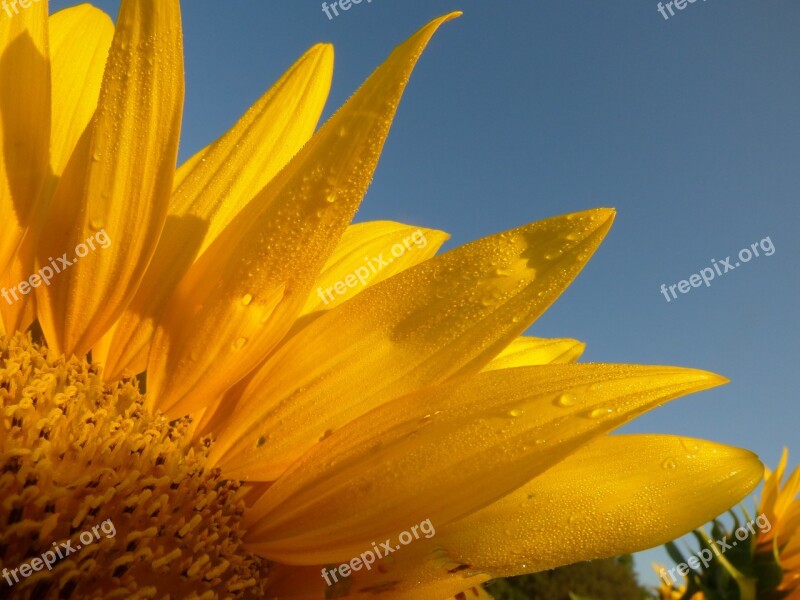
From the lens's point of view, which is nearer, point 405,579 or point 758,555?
point 405,579

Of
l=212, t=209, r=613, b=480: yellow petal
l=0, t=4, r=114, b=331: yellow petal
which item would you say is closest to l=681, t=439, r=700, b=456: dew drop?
l=212, t=209, r=613, b=480: yellow petal

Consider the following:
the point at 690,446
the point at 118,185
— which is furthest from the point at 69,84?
the point at 690,446

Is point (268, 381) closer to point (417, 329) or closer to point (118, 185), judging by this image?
point (417, 329)

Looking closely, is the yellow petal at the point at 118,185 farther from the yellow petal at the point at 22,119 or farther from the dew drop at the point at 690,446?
the dew drop at the point at 690,446

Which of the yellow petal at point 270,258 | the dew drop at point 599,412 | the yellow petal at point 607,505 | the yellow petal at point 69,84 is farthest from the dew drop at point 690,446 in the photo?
the yellow petal at point 69,84

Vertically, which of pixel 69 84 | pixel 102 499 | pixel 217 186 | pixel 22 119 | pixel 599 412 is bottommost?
pixel 599 412

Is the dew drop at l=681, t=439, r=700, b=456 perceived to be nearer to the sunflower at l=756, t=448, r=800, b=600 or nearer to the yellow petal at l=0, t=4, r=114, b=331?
the yellow petal at l=0, t=4, r=114, b=331
